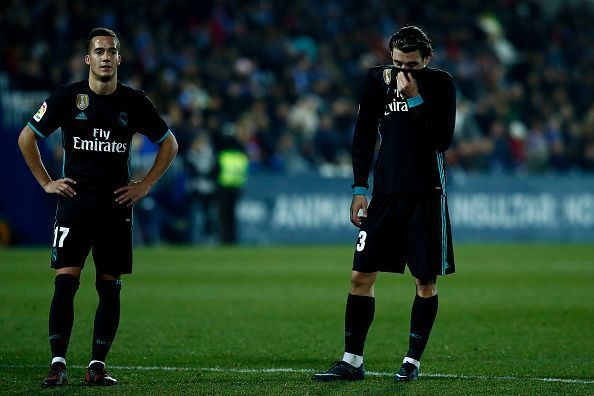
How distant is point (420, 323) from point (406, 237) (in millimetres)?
507

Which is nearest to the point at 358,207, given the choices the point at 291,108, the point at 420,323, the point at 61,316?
the point at 420,323

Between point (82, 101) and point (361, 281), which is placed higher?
point (82, 101)

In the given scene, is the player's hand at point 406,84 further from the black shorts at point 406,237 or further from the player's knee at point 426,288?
the player's knee at point 426,288

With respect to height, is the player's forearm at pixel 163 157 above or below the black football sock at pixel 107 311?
above

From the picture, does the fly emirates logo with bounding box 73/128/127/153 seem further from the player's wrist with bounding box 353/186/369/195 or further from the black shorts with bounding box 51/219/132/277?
the player's wrist with bounding box 353/186/369/195

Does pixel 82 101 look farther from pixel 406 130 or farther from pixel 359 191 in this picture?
pixel 406 130

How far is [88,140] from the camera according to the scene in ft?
22.3

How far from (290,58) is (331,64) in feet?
4.20

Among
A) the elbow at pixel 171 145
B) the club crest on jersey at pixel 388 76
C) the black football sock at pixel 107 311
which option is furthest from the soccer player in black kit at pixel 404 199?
the black football sock at pixel 107 311

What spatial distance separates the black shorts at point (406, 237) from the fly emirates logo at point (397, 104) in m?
0.50

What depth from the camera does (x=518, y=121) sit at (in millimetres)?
27766

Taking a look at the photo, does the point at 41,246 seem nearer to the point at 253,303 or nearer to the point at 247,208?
the point at 247,208

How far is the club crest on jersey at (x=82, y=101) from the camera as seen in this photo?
22.3 feet

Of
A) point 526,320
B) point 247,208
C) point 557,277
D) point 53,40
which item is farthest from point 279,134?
point 526,320
